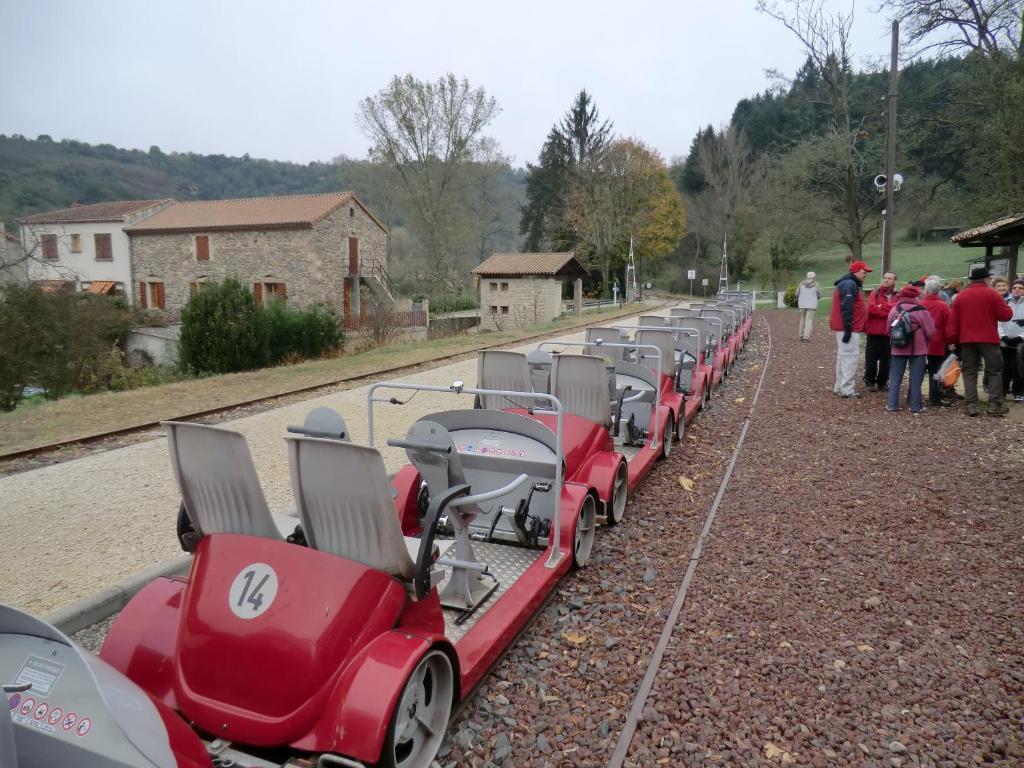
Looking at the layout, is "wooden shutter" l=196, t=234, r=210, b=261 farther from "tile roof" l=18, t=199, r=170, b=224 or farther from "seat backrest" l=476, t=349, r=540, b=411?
"seat backrest" l=476, t=349, r=540, b=411

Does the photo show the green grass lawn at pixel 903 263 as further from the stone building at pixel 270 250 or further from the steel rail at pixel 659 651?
the steel rail at pixel 659 651

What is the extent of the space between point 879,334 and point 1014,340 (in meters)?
1.78

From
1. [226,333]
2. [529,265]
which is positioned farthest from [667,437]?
[529,265]

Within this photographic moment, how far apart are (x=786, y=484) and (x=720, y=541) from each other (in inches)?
71.0

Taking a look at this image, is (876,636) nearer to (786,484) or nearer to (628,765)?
(628,765)

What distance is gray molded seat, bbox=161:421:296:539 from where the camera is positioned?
2771 mm

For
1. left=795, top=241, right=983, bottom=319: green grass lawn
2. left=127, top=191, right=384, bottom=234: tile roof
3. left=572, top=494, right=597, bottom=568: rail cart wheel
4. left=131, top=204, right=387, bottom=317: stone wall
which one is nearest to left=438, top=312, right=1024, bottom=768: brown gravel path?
left=572, top=494, right=597, bottom=568: rail cart wheel

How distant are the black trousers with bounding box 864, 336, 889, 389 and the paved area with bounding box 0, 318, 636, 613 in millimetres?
7794

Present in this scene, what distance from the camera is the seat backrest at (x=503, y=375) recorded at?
6176 millimetres

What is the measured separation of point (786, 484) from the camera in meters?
6.84

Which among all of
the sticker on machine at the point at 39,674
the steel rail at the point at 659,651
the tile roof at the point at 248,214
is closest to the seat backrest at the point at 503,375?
the steel rail at the point at 659,651

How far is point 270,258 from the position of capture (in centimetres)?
3612

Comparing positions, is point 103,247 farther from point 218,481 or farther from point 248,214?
point 218,481

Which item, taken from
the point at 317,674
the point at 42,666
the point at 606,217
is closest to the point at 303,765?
the point at 317,674
